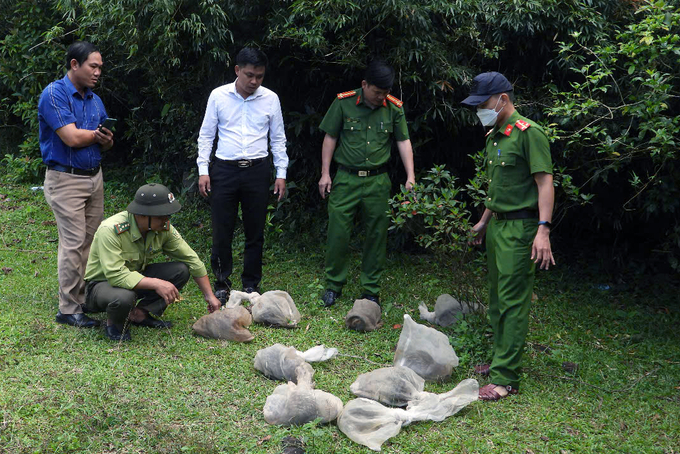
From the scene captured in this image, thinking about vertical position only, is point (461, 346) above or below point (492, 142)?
below

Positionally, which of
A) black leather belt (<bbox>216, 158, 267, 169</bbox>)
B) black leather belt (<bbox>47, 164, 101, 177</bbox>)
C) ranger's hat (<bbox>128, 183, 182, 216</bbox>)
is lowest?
ranger's hat (<bbox>128, 183, 182, 216</bbox>)

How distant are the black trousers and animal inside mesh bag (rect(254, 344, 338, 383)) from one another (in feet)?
4.68

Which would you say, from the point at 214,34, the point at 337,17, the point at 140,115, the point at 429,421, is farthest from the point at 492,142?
the point at 140,115

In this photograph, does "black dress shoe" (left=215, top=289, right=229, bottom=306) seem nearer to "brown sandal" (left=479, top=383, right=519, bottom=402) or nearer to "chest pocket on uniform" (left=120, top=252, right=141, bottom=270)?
"chest pocket on uniform" (left=120, top=252, right=141, bottom=270)

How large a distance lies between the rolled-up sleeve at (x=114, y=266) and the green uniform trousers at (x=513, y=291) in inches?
91.3

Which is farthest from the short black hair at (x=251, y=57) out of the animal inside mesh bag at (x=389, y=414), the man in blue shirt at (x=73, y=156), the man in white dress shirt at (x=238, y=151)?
the animal inside mesh bag at (x=389, y=414)

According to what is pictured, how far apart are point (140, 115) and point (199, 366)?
515cm

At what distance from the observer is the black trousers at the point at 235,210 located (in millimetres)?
5371

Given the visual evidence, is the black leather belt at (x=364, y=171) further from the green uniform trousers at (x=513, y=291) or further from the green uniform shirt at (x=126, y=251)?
the green uniform trousers at (x=513, y=291)

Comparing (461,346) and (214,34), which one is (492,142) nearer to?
(461,346)

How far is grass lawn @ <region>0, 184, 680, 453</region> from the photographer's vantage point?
350cm

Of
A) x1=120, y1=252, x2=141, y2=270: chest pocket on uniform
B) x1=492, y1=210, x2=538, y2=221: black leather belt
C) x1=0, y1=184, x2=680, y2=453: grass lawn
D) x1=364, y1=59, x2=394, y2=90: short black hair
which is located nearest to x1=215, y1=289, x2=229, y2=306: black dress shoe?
x1=0, y1=184, x2=680, y2=453: grass lawn

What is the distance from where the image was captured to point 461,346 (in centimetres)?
464

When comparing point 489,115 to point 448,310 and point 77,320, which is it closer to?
point 448,310
